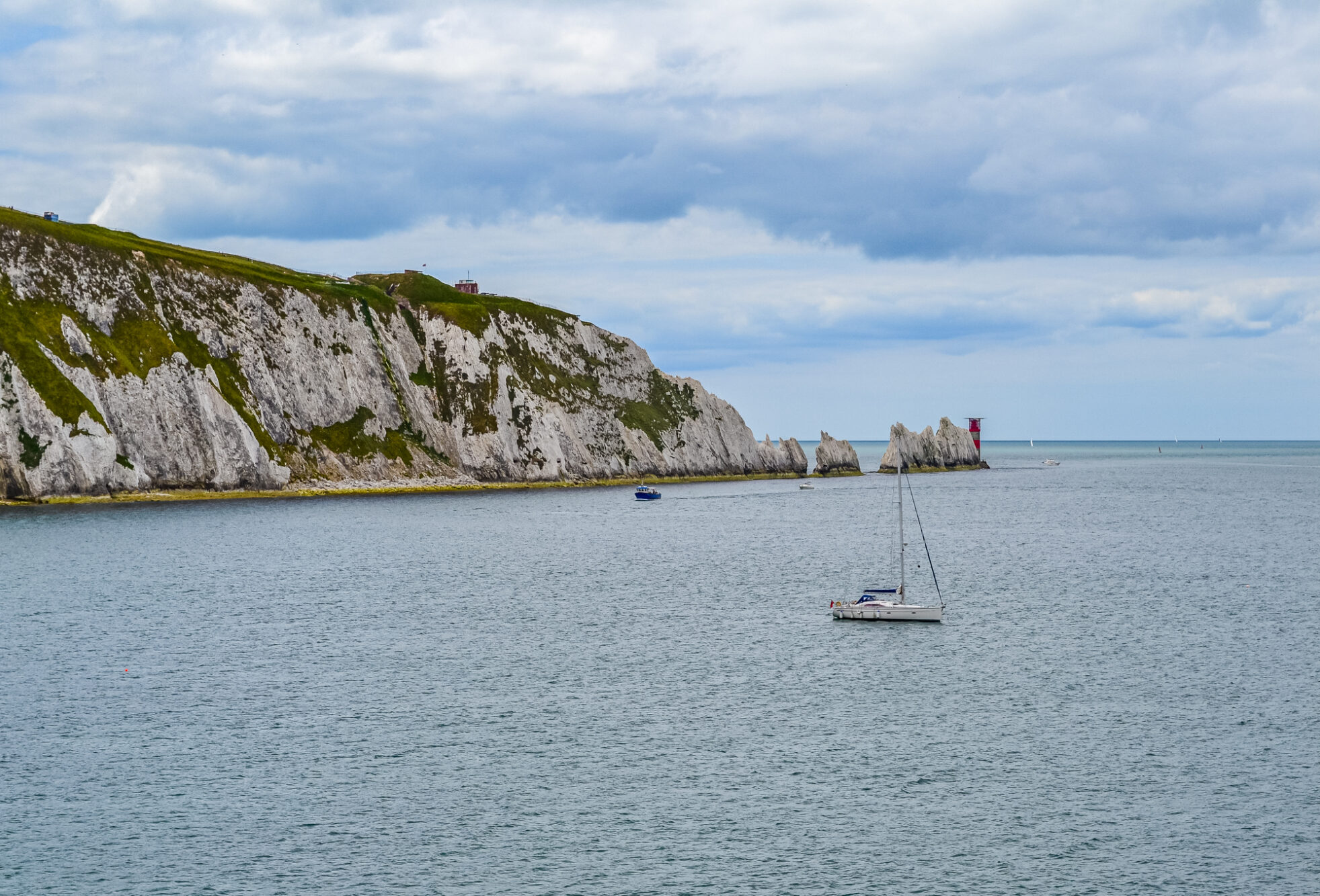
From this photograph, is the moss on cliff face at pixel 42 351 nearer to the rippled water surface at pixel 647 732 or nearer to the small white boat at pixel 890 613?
the rippled water surface at pixel 647 732

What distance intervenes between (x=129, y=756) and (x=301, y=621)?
1342 inches

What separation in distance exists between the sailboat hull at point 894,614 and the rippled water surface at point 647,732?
3.85 ft

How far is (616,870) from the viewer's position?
37312 mm

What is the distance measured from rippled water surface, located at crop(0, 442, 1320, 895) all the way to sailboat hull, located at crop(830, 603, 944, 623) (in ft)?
3.85

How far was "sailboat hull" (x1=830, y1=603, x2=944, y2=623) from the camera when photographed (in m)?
82.3

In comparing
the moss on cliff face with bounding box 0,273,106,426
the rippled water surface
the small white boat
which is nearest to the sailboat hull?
the small white boat

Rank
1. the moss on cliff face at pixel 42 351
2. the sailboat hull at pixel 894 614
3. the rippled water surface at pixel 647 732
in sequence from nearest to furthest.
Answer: the rippled water surface at pixel 647 732 → the sailboat hull at pixel 894 614 → the moss on cliff face at pixel 42 351

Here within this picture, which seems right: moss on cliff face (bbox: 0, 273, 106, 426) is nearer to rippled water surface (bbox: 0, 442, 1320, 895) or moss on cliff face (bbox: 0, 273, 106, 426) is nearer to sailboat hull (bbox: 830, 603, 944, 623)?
rippled water surface (bbox: 0, 442, 1320, 895)

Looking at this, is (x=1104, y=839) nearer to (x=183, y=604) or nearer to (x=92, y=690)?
(x=92, y=690)

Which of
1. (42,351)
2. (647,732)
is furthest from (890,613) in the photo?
(42,351)

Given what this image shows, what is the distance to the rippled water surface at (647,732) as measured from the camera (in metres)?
38.0

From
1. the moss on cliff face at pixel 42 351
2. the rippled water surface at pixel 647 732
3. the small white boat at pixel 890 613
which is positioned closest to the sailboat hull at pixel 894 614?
the small white boat at pixel 890 613

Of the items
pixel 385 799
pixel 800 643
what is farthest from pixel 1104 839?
pixel 800 643

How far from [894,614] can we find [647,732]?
34528mm
